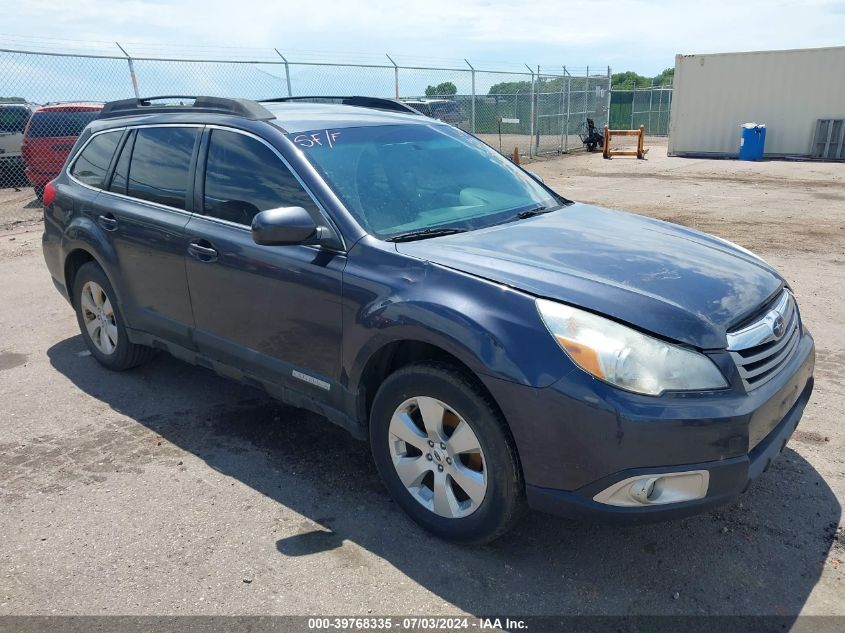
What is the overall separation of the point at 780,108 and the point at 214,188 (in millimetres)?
21767

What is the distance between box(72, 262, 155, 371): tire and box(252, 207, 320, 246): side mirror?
2010mm

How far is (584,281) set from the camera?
276cm

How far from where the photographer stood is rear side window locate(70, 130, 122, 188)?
477 centimetres

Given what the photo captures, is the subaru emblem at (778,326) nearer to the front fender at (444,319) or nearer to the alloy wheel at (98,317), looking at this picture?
the front fender at (444,319)

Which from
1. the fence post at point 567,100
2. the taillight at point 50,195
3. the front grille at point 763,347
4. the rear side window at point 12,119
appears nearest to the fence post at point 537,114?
the fence post at point 567,100

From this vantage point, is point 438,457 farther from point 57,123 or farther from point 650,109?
point 650,109

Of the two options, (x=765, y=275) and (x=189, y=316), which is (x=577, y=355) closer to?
(x=765, y=275)

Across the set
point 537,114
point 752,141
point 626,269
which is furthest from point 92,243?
point 752,141

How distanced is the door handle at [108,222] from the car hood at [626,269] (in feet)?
7.62

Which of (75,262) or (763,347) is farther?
(75,262)

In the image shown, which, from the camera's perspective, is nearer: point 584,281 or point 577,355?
point 577,355

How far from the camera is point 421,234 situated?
10.8 ft

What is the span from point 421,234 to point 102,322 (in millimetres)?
2820

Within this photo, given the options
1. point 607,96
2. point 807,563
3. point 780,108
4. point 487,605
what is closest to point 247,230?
point 487,605
